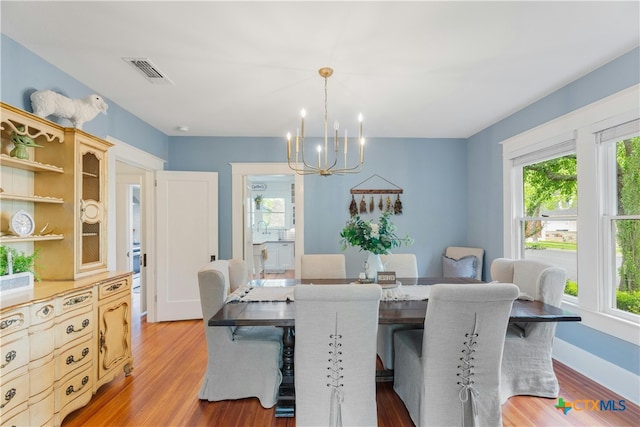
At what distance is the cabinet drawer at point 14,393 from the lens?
1.60 m

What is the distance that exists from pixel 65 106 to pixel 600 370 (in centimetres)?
466

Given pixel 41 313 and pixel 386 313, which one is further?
pixel 386 313

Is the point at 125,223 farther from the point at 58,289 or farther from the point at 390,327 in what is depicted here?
the point at 390,327

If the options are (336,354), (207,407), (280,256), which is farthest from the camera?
(280,256)

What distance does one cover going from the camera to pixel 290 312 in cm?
206

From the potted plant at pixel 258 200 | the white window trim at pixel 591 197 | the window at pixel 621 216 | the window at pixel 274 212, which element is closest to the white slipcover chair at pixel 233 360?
the white window trim at pixel 591 197

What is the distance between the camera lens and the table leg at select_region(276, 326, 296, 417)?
2.15 metres

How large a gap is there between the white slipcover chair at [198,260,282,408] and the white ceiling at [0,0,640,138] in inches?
62.7

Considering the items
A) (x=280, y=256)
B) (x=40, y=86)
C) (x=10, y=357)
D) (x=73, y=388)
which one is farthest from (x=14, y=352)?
(x=280, y=256)

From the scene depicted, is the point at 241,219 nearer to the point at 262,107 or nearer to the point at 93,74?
the point at 262,107

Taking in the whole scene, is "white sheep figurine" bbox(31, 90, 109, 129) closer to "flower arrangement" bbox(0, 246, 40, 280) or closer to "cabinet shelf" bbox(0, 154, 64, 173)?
"cabinet shelf" bbox(0, 154, 64, 173)

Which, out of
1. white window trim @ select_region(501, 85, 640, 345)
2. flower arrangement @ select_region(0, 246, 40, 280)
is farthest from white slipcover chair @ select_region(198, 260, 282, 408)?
white window trim @ select_region(501, 85, 640, 345)

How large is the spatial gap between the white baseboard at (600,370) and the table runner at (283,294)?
1470mm

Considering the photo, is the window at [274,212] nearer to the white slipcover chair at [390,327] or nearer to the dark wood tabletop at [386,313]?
the white slipcover chair at [390,327]
